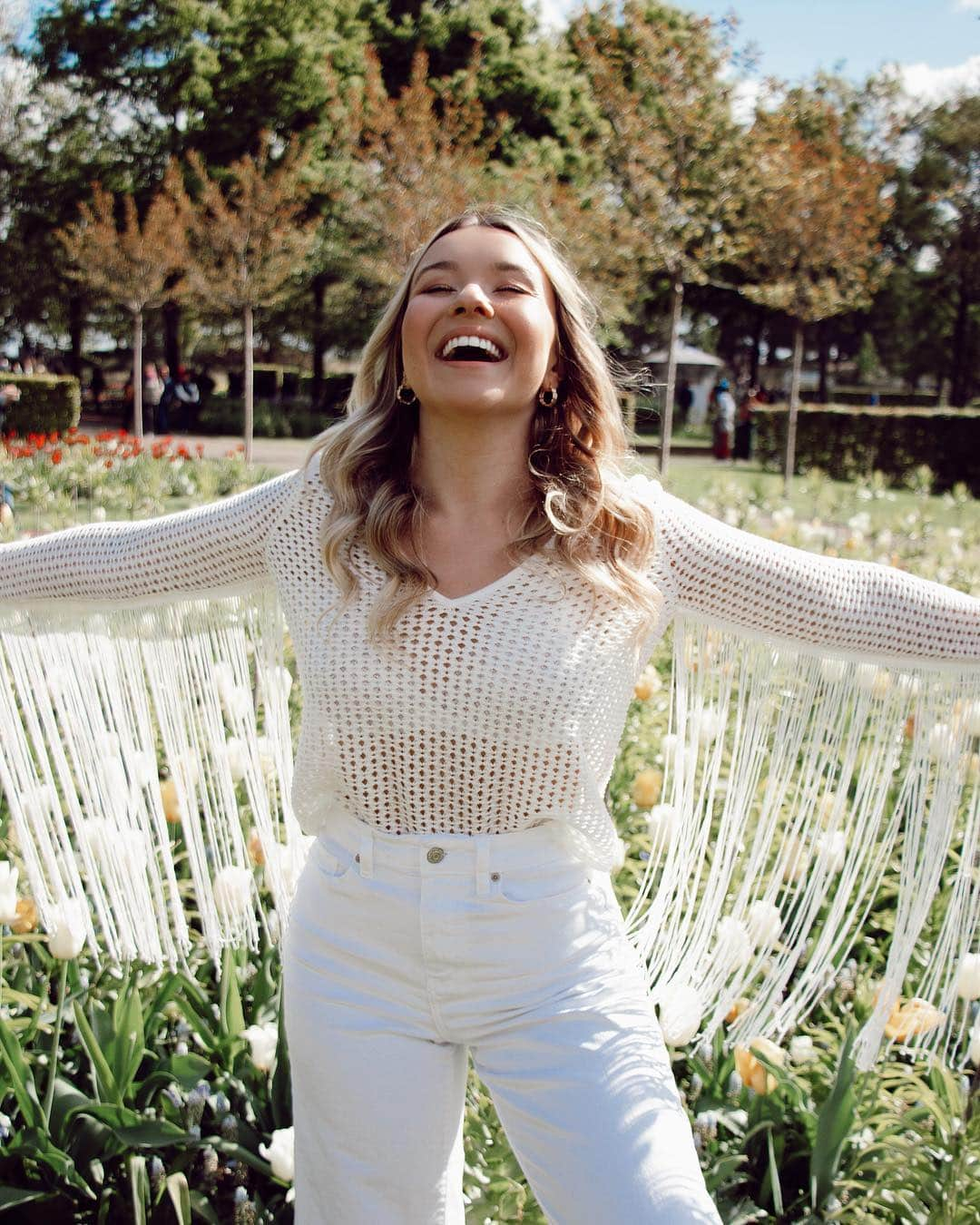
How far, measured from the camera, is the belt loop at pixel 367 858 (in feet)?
5.59

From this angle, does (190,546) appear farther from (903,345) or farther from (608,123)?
(903,345)

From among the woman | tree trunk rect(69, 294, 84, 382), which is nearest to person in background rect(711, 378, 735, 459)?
tree trunk rect(69, 294, 84, 382)

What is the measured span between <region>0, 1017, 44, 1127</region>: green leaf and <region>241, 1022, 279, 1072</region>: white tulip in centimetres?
36

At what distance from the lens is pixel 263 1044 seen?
2107 millimetres

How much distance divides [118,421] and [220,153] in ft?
22.3

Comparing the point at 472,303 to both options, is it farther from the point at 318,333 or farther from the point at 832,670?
the point at 318,333

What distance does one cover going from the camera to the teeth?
1.78m

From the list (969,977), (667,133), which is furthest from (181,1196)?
(667,133)

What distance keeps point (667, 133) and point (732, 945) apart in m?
12.7

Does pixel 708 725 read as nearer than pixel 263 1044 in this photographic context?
No

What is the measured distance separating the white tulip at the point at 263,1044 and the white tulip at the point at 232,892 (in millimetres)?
305

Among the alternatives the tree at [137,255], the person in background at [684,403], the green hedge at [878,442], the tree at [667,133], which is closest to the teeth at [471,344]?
the tree at [667,133]

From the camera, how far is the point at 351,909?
169 centimetres

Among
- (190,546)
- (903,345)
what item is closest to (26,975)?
(190,546)
